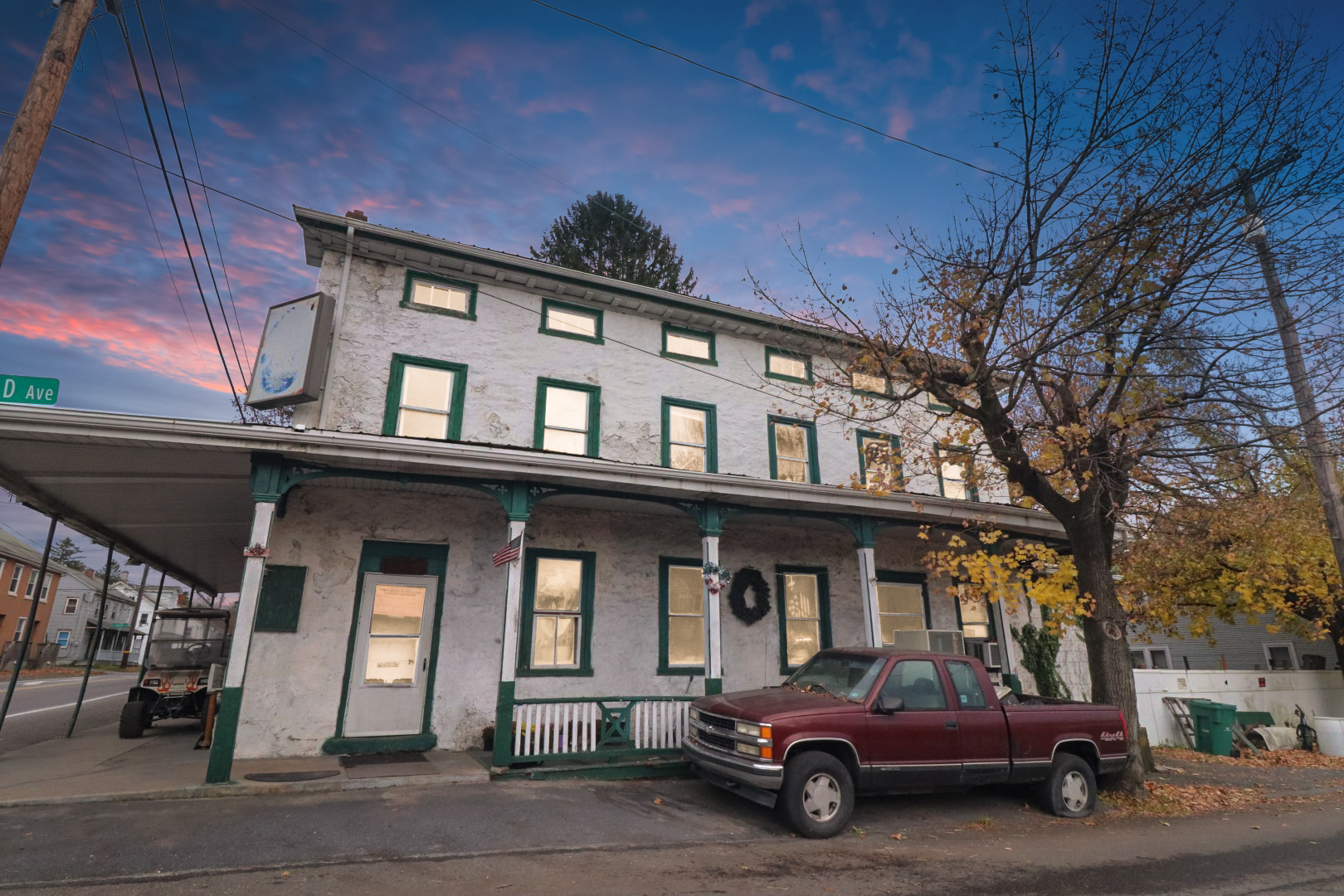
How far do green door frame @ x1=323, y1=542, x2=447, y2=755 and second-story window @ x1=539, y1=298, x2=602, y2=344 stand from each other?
183 inches

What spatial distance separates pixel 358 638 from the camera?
10055mm

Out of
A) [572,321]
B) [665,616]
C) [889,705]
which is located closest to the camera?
[889,705]

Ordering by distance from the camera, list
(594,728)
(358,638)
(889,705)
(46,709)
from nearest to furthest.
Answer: (889,705) < (594,728) < (358,638) < (46,709)

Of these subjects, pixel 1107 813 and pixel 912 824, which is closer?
pixel 912 824

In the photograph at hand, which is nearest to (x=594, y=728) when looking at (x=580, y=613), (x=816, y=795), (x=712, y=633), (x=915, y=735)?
(x=712, y=633)

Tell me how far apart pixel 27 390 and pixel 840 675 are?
28.6ft

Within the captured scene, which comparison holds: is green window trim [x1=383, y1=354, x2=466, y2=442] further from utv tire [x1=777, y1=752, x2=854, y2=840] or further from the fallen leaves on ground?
the fallen leaves on ground

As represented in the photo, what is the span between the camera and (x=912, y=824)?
7.60m

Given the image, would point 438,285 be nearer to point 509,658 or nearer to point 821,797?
point 509,658

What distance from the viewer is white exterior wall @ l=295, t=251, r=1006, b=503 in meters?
11.2

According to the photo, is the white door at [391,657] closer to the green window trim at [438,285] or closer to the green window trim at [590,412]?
the green window trim at [590,412]

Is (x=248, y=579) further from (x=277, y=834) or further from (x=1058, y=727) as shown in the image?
(x=1058, y=727)

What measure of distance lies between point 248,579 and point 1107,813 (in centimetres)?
1110

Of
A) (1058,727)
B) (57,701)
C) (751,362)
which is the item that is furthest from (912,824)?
(57,701)
